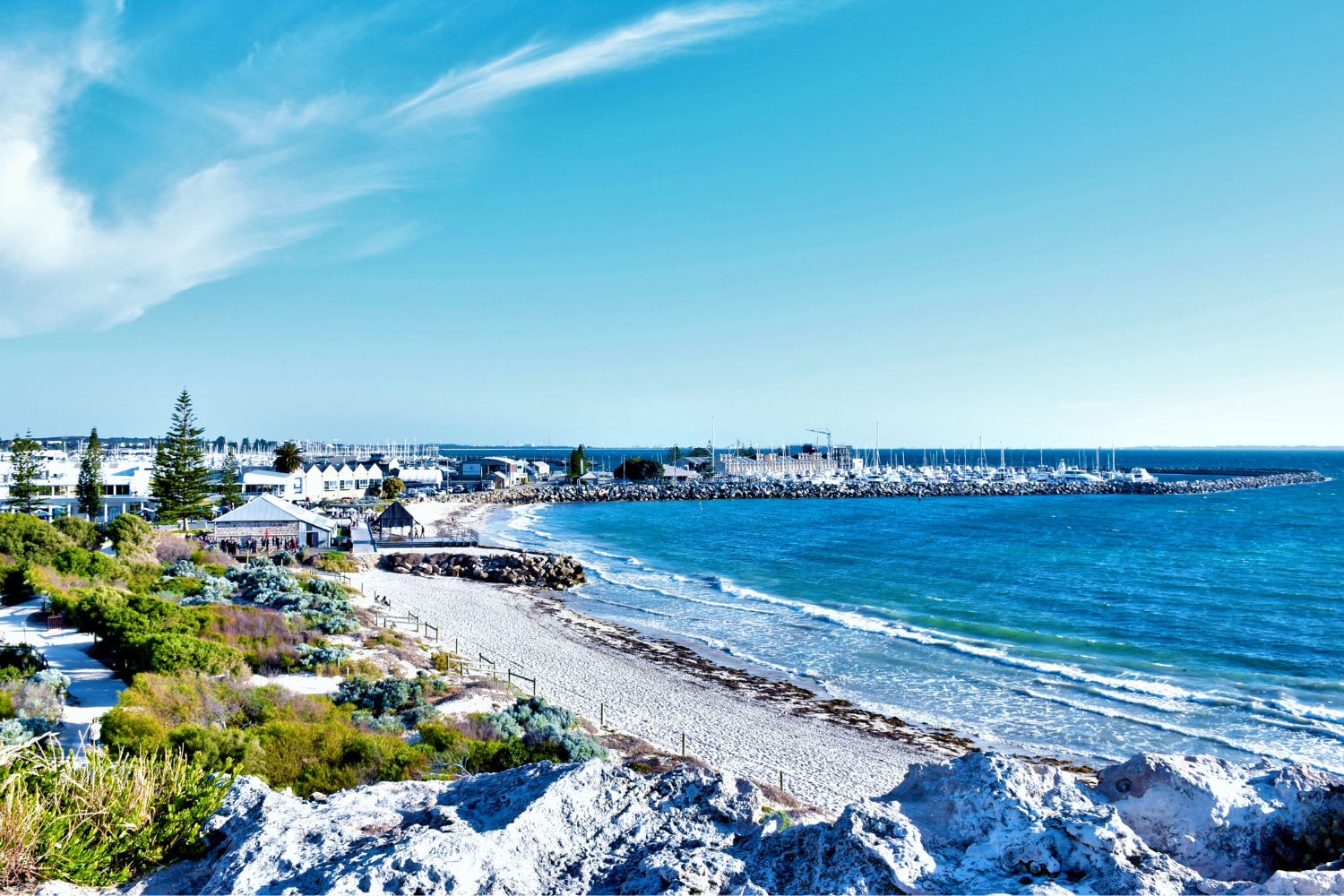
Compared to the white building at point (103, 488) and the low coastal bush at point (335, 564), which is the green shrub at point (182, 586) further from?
the white building at point (103, 488)

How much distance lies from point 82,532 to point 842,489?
85.0m

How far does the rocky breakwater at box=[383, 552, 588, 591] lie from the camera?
115 feet

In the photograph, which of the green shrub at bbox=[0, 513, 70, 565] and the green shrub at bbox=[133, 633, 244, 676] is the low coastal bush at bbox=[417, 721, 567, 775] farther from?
the green shrub at bbox=[0, 513, 70, 565]

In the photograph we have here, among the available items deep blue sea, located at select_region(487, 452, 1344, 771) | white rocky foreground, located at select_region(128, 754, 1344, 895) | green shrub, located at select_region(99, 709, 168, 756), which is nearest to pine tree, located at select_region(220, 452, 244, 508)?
deep blue sea, located at select_region(487, 452, 1344, 771)

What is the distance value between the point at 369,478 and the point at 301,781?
238 feet

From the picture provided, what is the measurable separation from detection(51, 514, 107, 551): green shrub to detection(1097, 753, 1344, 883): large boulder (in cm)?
3136

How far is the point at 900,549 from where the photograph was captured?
1781 inches

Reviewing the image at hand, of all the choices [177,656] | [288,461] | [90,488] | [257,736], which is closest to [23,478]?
[90,488]

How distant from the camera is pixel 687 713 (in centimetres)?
1683

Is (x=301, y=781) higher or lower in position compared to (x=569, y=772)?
lower

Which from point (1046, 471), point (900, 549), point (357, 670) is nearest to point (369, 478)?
point (900, 549)

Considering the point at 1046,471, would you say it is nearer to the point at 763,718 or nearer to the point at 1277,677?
the point at 1277,677

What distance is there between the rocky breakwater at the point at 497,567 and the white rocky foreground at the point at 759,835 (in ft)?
96.7

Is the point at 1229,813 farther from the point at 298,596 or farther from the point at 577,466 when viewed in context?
the point at 577,466
